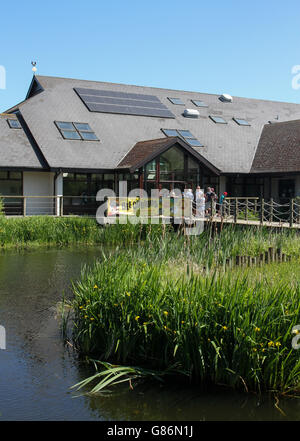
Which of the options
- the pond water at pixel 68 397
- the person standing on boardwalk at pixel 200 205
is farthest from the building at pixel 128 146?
the pond water at pixel 68 397

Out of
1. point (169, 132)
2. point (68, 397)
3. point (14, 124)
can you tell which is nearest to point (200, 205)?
point (169, 132)

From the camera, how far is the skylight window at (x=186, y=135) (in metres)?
28.0

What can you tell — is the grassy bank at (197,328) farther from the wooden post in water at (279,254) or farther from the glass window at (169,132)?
the glass window at (169,132)

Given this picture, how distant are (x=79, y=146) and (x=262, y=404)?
20338 millimetres

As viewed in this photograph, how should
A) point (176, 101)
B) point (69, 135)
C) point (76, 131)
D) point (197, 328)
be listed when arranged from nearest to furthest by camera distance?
1. point (197, 328)
2. point (69, 135)
3. point (76, 131)
4. point (176, 101)

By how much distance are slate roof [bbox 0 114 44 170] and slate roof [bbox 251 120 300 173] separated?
35.0 ft

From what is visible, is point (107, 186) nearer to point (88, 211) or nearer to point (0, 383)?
point (88, 211)

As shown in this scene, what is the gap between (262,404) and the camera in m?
6.23

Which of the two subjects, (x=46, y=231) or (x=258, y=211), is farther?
(x=258, y=211)

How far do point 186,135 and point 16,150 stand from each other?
8670 millimetres

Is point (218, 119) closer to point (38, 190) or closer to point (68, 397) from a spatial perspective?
point (38, 190)

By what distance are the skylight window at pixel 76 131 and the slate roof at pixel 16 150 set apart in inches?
66.1

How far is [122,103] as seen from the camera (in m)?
29.8

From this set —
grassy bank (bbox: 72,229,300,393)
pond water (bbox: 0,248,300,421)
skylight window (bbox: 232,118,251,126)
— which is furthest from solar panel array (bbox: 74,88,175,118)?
grassy bank (bbox: 72,229,300,393)
